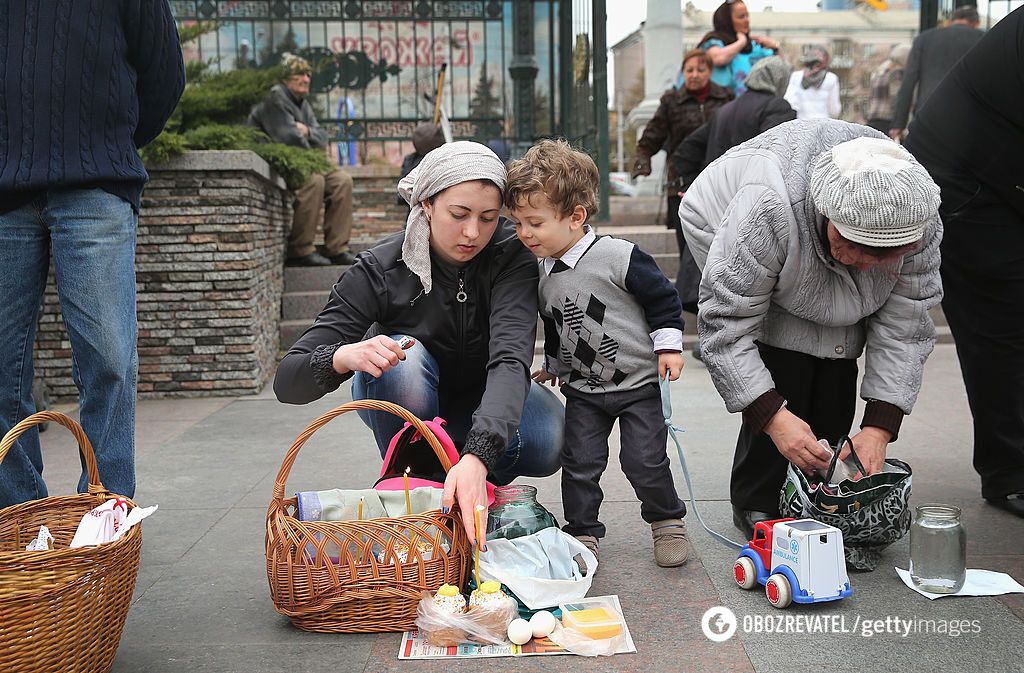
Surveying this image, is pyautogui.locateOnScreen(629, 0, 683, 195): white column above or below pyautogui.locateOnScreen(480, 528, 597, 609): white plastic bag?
above

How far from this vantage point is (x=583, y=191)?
2854mm

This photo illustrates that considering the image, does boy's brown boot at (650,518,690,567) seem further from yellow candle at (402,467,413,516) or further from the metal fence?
the metal fence

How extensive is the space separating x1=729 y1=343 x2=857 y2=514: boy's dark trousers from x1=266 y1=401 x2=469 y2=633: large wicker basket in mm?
1112

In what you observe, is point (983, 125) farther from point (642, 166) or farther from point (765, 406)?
point (642, 166)

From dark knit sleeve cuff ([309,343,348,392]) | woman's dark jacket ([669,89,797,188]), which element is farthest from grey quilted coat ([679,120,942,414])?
woman's dark jacket ([669,89,797,188])

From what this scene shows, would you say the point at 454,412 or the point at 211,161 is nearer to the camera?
the point at 454,412

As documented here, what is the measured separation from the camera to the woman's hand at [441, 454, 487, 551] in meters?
2.34

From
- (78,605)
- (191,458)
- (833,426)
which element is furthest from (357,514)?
(191,458)

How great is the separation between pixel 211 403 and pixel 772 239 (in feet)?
12.8

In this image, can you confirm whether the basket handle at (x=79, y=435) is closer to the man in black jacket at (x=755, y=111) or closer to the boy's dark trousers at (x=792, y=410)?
the boy's dark trousers at (x=792, y=410)

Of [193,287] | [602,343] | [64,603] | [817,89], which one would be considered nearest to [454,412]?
[602,343]

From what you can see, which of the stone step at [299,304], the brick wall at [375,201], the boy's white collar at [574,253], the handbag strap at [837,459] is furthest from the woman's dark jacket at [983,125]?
the brick wall at [375,201]

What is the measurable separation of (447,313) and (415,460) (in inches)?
17.0

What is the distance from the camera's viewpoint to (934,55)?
23.5 feet
